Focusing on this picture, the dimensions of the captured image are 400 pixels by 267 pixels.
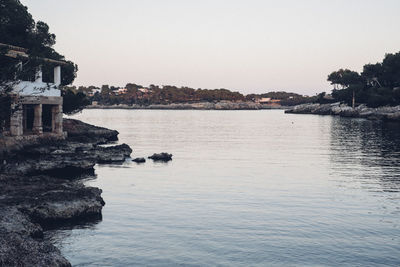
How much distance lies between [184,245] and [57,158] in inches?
790

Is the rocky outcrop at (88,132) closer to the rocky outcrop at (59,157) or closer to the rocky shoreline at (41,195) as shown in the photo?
the rocky outcrop at (59,157)

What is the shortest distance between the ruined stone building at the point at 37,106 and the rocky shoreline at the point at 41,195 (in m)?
1.59

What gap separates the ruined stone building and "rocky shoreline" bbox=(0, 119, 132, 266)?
1588 millimetres

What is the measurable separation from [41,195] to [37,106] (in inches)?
1005

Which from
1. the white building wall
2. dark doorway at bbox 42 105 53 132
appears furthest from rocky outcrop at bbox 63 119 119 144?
the white building wall

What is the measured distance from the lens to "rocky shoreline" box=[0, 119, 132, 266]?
1348 centimetres

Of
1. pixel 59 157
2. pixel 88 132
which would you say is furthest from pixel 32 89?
pixel 88 132

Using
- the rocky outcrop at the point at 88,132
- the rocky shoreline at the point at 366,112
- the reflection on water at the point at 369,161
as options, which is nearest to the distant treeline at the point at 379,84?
the rocky shoreline at the point at 366,112

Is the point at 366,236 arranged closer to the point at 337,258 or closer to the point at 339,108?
the point at 337,258

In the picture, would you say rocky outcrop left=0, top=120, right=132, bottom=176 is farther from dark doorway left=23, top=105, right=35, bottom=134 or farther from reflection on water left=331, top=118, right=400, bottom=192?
reflection on water left=331, top=118, right=400, bottom=192

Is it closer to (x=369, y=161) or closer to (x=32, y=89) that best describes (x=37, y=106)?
(x=32, y=89)

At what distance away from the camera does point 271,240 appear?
18078 mm

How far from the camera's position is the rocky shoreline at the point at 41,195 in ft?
44.2

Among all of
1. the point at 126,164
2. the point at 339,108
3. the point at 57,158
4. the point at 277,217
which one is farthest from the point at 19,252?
the point at 339,108
